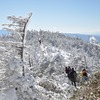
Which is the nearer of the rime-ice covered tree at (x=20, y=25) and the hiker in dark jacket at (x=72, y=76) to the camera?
the rime-ice covered tree at (x=20, y=25)

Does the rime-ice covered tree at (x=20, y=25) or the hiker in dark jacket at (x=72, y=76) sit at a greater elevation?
the rime-ice covered tree at (x=20, y=25)

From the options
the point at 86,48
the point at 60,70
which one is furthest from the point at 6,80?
the point at 86,48

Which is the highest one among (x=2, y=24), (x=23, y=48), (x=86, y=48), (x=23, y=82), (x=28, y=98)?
(x=2, y=24)

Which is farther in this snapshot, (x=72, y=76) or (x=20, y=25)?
(x=72, y=76)

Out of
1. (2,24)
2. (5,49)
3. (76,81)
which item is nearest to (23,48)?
(5,49)

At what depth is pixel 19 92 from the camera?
11.8 meters

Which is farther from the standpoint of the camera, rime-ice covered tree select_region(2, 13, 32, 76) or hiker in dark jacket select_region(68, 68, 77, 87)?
hiker in dark jacket select_region(68, 68, 77, 87)

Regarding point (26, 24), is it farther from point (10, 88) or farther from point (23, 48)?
point (10, 88)

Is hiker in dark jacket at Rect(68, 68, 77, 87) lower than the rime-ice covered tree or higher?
lower

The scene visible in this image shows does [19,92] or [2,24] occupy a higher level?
[2,24]

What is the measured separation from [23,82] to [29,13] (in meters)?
5.74

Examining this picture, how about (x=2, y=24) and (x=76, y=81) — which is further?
(x=76, y=81)

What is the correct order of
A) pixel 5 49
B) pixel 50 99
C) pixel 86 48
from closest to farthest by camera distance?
pixel 5 49
pixel 50 99
pixel 86 48

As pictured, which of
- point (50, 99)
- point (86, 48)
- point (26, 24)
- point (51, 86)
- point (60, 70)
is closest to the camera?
point (50, 99)
